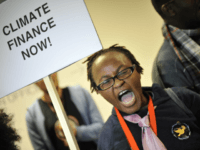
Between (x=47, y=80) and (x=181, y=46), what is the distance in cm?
92

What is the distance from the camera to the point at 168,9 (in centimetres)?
93

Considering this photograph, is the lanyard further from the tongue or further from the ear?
the ear

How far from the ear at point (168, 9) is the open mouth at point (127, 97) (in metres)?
0.55

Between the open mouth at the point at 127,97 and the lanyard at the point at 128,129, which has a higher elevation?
the open mouth at the point at 127,97

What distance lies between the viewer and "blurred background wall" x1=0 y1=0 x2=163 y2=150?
3.19 ft

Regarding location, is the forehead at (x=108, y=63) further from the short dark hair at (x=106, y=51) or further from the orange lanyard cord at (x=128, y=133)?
the orange lanyard cord at (x=128, y=133)

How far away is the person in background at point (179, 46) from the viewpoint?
887 mm

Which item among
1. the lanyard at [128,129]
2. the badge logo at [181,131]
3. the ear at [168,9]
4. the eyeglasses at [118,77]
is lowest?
the badge logo at [181,131]

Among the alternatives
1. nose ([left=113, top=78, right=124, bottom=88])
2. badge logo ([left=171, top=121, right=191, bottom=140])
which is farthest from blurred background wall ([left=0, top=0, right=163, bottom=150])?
badge logo ([left=171, top=121, right=191, bottom=140])

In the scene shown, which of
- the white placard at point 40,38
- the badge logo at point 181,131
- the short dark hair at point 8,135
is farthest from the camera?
the short dark hair at point 8,135

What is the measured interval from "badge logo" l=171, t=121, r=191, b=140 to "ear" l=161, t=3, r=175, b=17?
0.66 m

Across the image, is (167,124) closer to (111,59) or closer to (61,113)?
(111,59)

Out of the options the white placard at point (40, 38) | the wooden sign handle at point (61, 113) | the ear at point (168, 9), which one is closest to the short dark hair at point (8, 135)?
the white placard at point (40, 38)

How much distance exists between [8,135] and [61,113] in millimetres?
547
